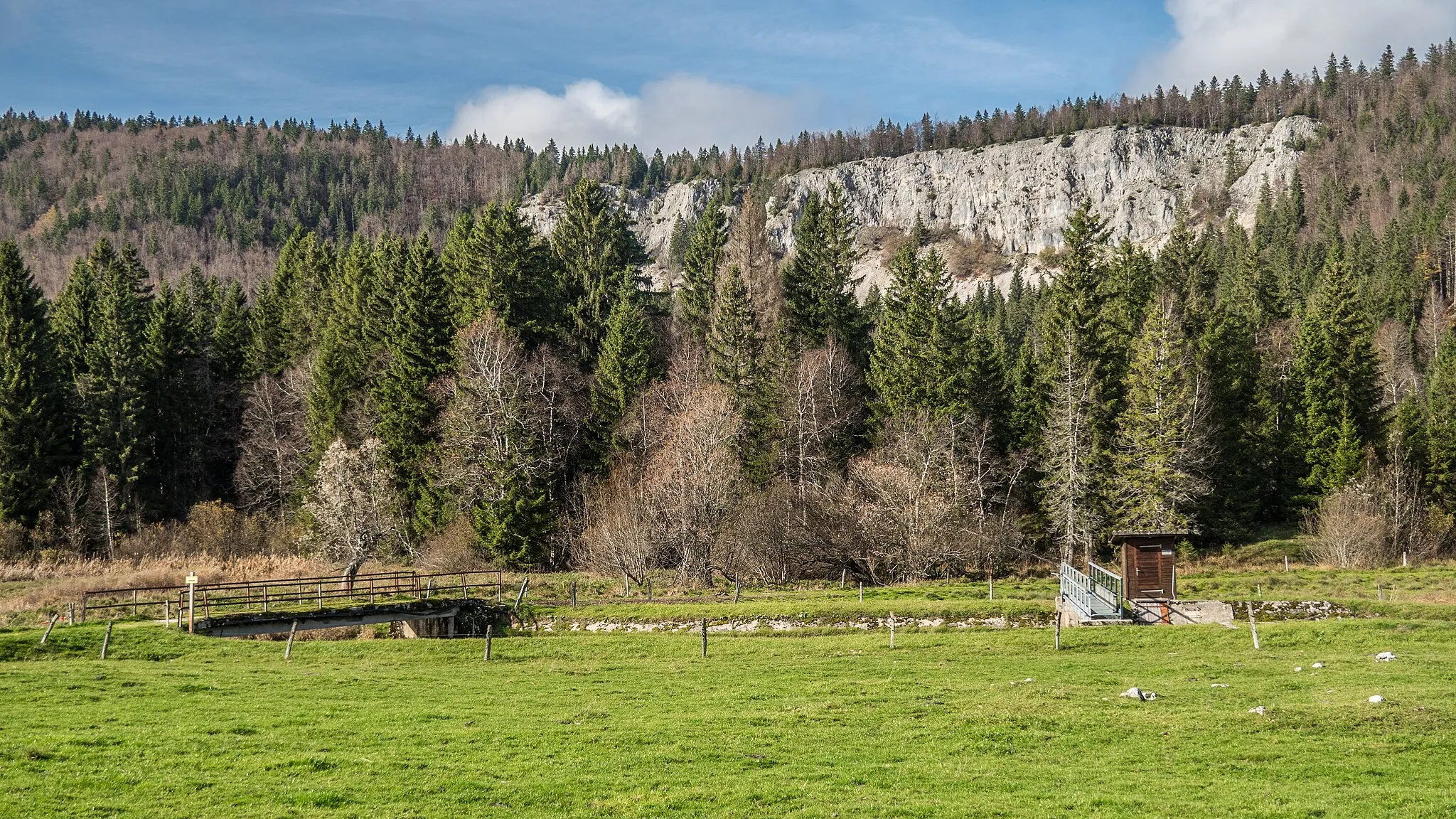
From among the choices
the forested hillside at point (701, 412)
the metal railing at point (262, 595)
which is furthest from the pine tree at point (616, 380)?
the metal railing at point (262, 595)

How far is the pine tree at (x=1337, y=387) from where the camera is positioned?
214 ft

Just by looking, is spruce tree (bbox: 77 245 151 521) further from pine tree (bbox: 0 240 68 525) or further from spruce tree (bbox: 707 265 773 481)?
spruce tree (bbox: 707 265 773 481)

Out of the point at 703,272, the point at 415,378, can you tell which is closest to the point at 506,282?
the point at 415,378

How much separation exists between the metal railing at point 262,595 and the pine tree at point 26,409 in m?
23.3

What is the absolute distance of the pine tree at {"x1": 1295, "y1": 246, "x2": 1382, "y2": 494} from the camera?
2571 inches

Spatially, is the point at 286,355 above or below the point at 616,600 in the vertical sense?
above

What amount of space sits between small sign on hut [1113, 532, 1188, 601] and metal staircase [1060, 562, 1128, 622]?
29.8 inches

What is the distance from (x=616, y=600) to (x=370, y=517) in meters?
23.4

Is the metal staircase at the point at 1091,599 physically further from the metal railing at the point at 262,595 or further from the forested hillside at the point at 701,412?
the metal railing at the point at 262,595

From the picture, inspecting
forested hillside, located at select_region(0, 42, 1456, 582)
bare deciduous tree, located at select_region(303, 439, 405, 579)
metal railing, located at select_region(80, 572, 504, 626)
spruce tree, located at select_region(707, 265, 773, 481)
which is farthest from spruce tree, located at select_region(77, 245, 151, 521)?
spruce tree, located at select_region(707, 265, 773, 481)

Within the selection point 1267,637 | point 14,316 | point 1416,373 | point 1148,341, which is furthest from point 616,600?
point 1416,373

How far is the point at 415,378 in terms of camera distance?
6519cm

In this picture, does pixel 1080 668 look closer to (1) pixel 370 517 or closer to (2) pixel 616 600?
(2) pixel 616 600

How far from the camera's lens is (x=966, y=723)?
19266mm
